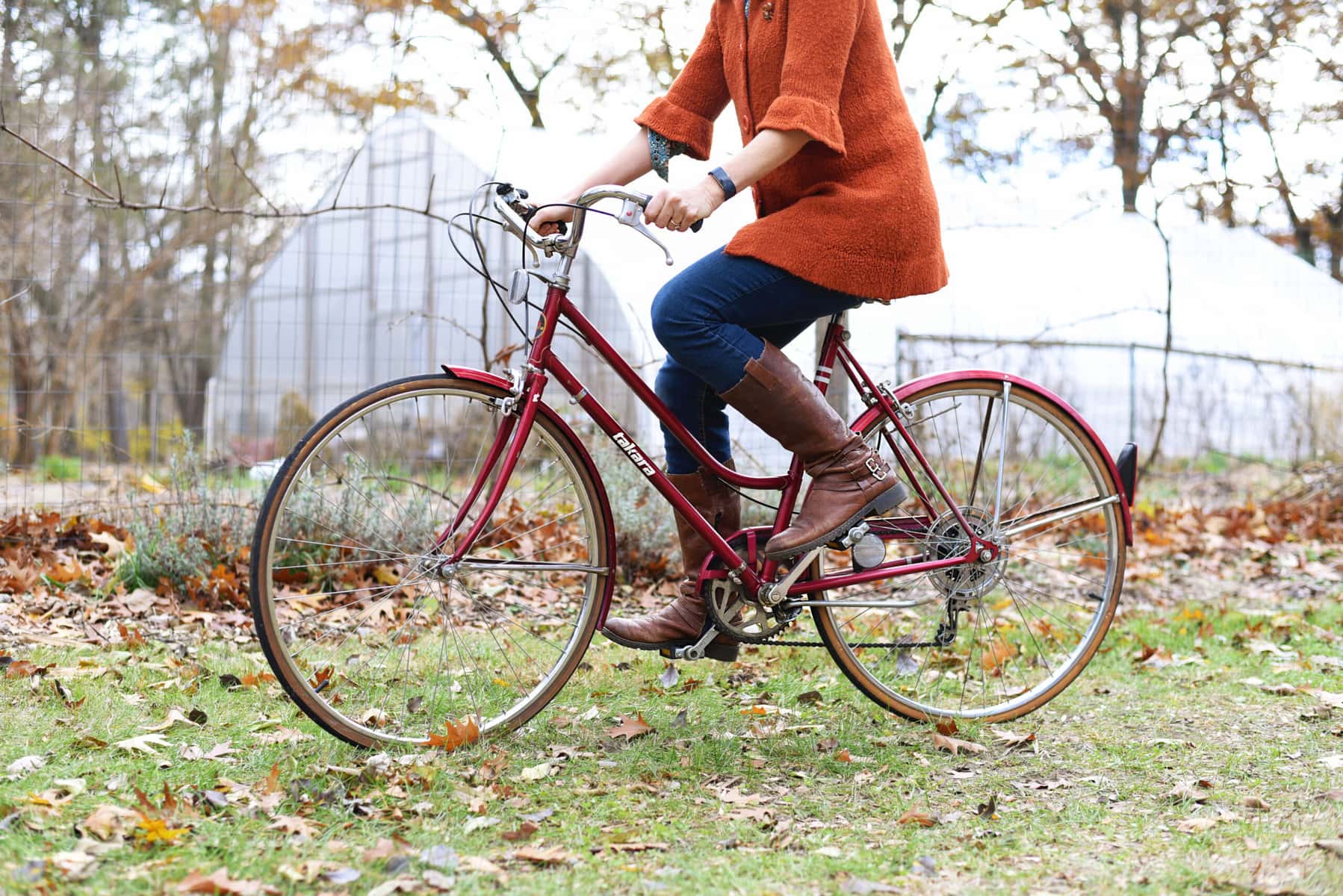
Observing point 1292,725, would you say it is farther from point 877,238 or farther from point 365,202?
point 365,202

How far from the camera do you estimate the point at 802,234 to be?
92.8 inches

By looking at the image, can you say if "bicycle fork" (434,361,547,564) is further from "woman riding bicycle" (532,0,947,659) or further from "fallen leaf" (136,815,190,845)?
"fallen leaf" (136,815,190,845)

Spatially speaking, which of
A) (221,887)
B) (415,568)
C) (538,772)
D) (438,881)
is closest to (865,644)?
(538,772)

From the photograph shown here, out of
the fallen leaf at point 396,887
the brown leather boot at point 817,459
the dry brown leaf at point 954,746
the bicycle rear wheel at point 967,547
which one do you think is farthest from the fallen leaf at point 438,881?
the dry brown leaf at point 954,746

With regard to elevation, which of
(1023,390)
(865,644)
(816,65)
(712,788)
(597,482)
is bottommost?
(712,788)

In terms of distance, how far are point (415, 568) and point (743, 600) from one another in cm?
74

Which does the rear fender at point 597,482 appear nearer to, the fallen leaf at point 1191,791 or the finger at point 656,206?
the finger at point 656,206

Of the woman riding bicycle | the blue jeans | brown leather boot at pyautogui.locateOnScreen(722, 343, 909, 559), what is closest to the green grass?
the woman riding bicycle

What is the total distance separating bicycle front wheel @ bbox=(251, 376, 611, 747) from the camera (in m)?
2.30

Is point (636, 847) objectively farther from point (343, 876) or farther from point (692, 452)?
point (692, 452)

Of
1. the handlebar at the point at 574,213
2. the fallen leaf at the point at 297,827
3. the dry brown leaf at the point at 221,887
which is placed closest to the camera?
the dry brown leaf at the point at 221,887

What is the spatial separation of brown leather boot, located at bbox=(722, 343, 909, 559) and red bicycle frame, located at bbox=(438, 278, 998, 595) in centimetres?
10

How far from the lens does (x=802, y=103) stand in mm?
2240

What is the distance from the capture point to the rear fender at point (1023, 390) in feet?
8.80
